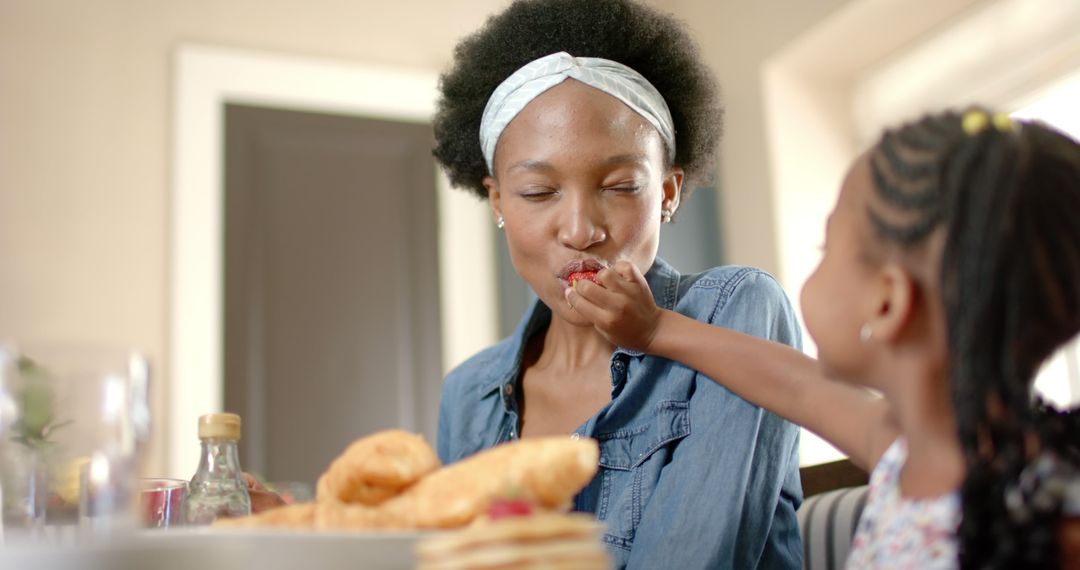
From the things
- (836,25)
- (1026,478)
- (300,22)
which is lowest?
(1026,478)

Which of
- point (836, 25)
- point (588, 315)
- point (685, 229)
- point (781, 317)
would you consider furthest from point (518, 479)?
point (685, 229)

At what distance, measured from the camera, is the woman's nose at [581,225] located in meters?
1.37

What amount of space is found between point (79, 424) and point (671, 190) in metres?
1.06

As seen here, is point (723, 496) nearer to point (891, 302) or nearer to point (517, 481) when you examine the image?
point (891, 302)

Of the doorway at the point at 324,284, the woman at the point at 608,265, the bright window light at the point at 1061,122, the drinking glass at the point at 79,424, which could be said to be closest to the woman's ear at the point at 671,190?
the woman at the point at 608,265

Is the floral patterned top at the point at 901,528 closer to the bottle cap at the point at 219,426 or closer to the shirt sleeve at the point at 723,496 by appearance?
the shirt sleeve at the point at 723,496

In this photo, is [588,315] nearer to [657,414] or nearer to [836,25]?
[657,414]

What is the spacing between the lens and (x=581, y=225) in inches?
53.9

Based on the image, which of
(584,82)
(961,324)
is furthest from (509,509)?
(584,82)

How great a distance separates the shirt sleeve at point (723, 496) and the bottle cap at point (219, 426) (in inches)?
17.3

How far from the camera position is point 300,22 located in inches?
143

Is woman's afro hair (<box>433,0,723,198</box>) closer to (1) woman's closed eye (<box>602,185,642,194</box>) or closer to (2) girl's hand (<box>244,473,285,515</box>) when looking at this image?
(1) woman's closed eye (<box>602,185,642,194</box>)

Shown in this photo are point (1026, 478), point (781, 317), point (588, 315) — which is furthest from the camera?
point (781, 317)

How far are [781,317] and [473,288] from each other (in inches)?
92.8
